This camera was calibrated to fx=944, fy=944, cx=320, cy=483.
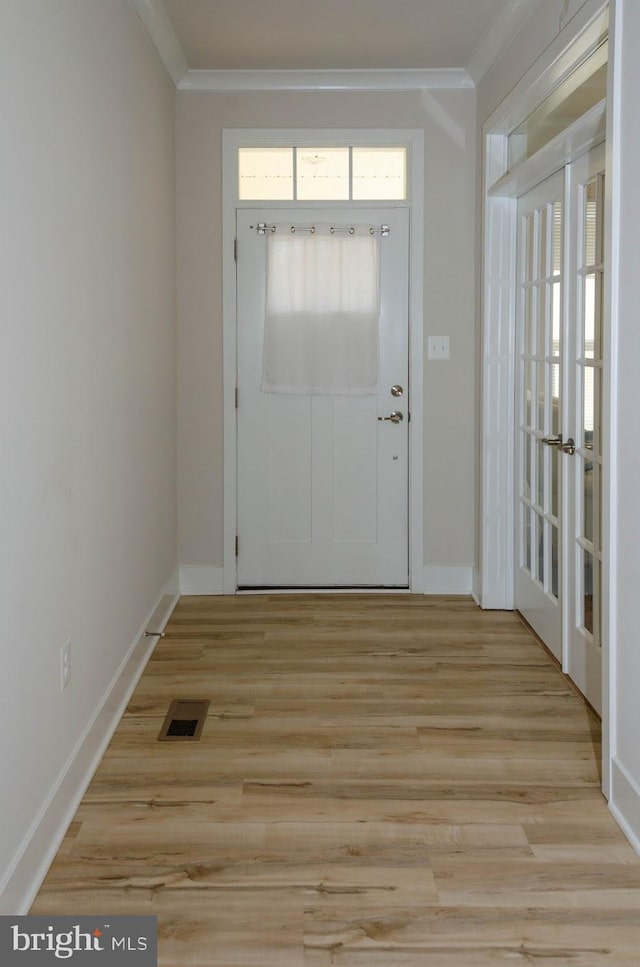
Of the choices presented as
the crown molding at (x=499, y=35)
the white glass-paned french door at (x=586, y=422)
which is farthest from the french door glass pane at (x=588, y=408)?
the crown molding at (x=499, y=35)

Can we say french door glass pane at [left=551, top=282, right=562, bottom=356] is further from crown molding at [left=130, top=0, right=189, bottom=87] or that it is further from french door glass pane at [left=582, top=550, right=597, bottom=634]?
crown molding at [left=130, top=0, right=189, bottom=87]

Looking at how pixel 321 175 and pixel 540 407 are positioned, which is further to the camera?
pixel 321 175

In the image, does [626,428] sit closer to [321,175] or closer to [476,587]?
[476,587]

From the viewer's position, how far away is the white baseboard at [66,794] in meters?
2.14

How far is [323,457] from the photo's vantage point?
5.12 m

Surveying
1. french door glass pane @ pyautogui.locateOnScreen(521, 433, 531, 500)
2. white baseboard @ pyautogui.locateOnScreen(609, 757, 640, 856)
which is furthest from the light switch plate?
white baseboard @ pyautogui.locateOnScreen(609, 757, 640, 856)

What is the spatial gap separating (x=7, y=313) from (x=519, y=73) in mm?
2712

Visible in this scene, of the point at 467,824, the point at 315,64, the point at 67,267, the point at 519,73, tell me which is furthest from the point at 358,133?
the point at 467,824

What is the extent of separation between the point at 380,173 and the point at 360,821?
351 cm

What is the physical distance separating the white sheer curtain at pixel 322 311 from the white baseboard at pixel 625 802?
2.82m

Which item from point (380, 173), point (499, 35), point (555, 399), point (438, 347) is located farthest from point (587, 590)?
point (380, 173)

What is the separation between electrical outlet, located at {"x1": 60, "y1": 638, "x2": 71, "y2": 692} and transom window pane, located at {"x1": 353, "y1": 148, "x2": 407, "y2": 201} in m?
3.17

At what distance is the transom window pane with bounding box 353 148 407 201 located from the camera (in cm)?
499

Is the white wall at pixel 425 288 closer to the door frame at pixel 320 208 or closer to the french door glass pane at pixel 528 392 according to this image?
the door frame at pixel 320 208
